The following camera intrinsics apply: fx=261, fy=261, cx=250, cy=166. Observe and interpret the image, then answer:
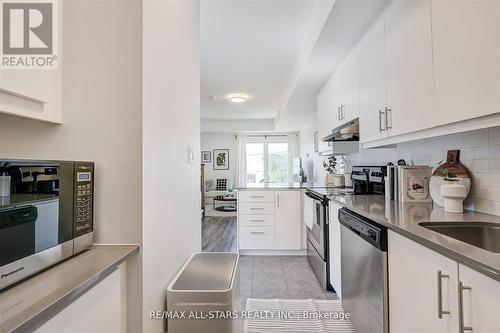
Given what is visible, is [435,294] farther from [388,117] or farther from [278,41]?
[278,41]

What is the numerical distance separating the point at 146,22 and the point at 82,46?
0.85ft

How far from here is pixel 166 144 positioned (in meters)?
1.23

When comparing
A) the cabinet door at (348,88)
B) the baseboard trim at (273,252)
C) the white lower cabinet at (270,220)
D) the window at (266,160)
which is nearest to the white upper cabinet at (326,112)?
the cabinet door at (348,88)

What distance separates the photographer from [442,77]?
123 centimetres

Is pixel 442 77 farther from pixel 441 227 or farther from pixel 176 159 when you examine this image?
pixel 176 159

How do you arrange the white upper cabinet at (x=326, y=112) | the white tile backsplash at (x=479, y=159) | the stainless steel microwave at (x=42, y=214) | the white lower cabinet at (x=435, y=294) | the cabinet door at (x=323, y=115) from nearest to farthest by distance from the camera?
1. the stainless steel microwave at (x=42, y=214)
2. the white lower cabinet at (x=435, y=294)
3. the white tile backsplash at (x=479, y=159)
4. the white upper cabinet at (x=326, y=112)
5. the cabinet door at (x=323, y=115)

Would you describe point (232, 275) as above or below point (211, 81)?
below

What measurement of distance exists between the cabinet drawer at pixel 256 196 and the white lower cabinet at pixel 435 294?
232cm

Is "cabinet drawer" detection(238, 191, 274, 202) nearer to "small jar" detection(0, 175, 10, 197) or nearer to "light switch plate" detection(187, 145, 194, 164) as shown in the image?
"light switch plate" detection(187, 145, 194, 164)

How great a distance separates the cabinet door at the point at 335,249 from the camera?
7.16 ft

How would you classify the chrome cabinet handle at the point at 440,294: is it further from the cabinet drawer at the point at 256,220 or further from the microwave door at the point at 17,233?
the cabinet drawer at the point at 256,220

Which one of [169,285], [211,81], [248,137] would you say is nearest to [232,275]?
[169,285]

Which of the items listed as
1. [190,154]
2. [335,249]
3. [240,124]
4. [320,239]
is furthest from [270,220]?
[240,124]

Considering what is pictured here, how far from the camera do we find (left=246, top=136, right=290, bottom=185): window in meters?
8.53
